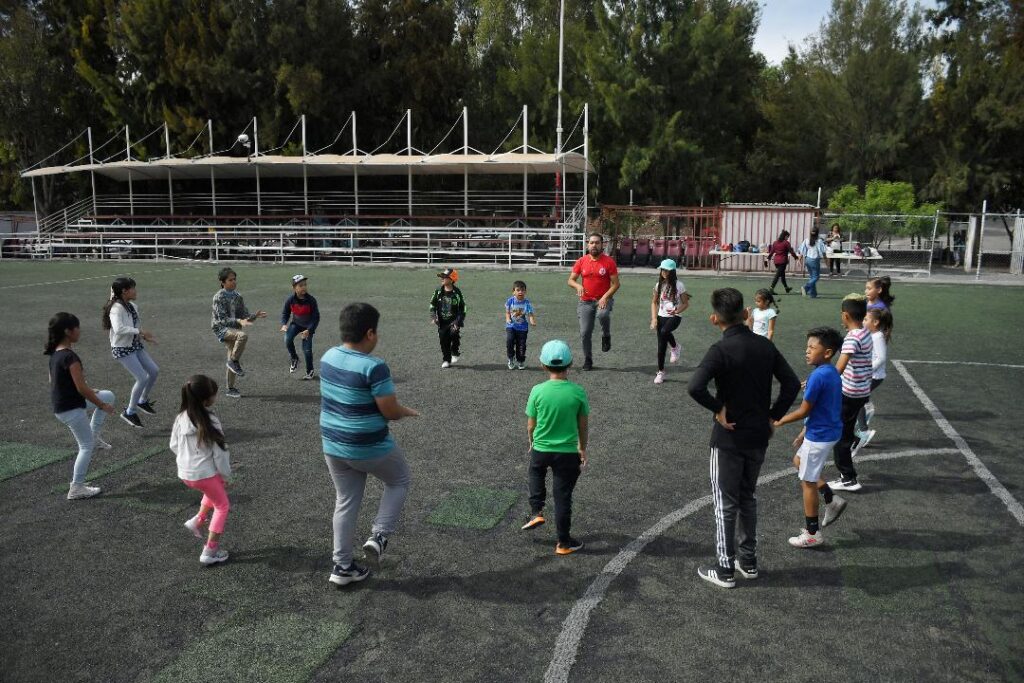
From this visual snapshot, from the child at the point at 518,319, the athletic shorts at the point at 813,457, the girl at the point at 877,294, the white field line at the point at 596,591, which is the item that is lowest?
the white field line at the point at 596,591

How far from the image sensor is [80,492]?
6.78m

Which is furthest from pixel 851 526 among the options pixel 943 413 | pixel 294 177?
pixel 294 177

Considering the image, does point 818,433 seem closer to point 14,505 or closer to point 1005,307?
point 14,505

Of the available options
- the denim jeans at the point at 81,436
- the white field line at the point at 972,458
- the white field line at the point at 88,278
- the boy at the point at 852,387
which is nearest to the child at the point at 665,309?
the white field line at the point at 972,458

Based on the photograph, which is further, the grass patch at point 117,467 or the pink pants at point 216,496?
the grass patch at point 117,467

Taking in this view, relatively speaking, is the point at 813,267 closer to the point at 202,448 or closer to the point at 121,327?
the point at 121,327

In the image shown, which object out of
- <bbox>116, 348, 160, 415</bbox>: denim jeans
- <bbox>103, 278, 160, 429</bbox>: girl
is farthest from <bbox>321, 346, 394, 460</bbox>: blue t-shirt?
<bbox>116, 348, 160, 415</bbox>: denim jeans

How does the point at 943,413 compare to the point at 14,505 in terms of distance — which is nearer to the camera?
the point at 14,505

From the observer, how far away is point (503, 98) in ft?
141

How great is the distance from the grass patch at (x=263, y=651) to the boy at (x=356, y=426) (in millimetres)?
Answer: 506

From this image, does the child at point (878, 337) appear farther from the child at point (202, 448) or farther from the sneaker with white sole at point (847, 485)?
the child at point (202, 448)

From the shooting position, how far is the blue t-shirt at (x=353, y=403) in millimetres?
4852

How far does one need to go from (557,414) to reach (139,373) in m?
5.95

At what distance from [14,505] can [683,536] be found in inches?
225
